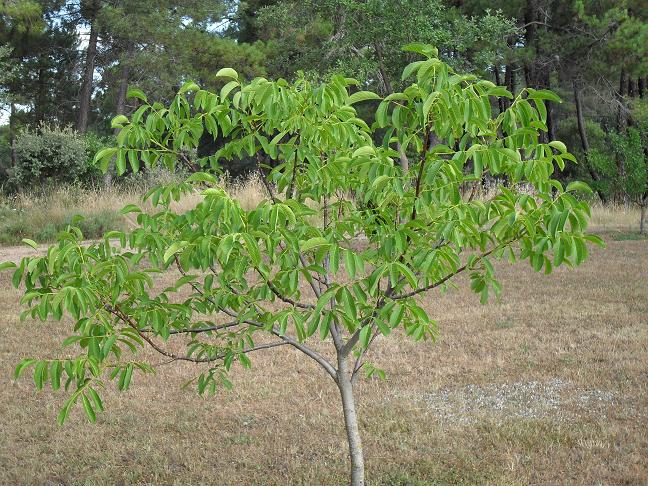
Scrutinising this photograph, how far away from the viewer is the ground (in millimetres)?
3543

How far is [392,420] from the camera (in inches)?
163

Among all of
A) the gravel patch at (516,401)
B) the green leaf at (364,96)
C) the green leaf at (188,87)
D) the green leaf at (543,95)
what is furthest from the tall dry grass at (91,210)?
the green leaf at (543,95)

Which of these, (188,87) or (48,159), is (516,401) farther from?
(48,159)

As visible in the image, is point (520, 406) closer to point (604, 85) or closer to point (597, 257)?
point (597, 257)

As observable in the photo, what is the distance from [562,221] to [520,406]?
2.81 meters

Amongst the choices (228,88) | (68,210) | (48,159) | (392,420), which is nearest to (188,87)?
(228,88)

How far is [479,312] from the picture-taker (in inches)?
280

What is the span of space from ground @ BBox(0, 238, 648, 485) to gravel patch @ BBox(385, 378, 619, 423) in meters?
0.01

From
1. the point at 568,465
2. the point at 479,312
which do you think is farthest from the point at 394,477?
the point at 479,312

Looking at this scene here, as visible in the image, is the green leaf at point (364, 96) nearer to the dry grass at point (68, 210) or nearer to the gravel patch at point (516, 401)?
the gravel patch at point (516, 401)

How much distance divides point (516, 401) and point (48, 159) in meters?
15.8

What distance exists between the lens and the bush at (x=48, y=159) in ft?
56.0

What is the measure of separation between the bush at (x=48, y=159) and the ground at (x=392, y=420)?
12032mm

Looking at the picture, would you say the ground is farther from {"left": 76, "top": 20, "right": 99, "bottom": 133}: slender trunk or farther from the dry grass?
{"left": 76, "top": 20, "right": 99, "bottom": 133}: slender trunk
